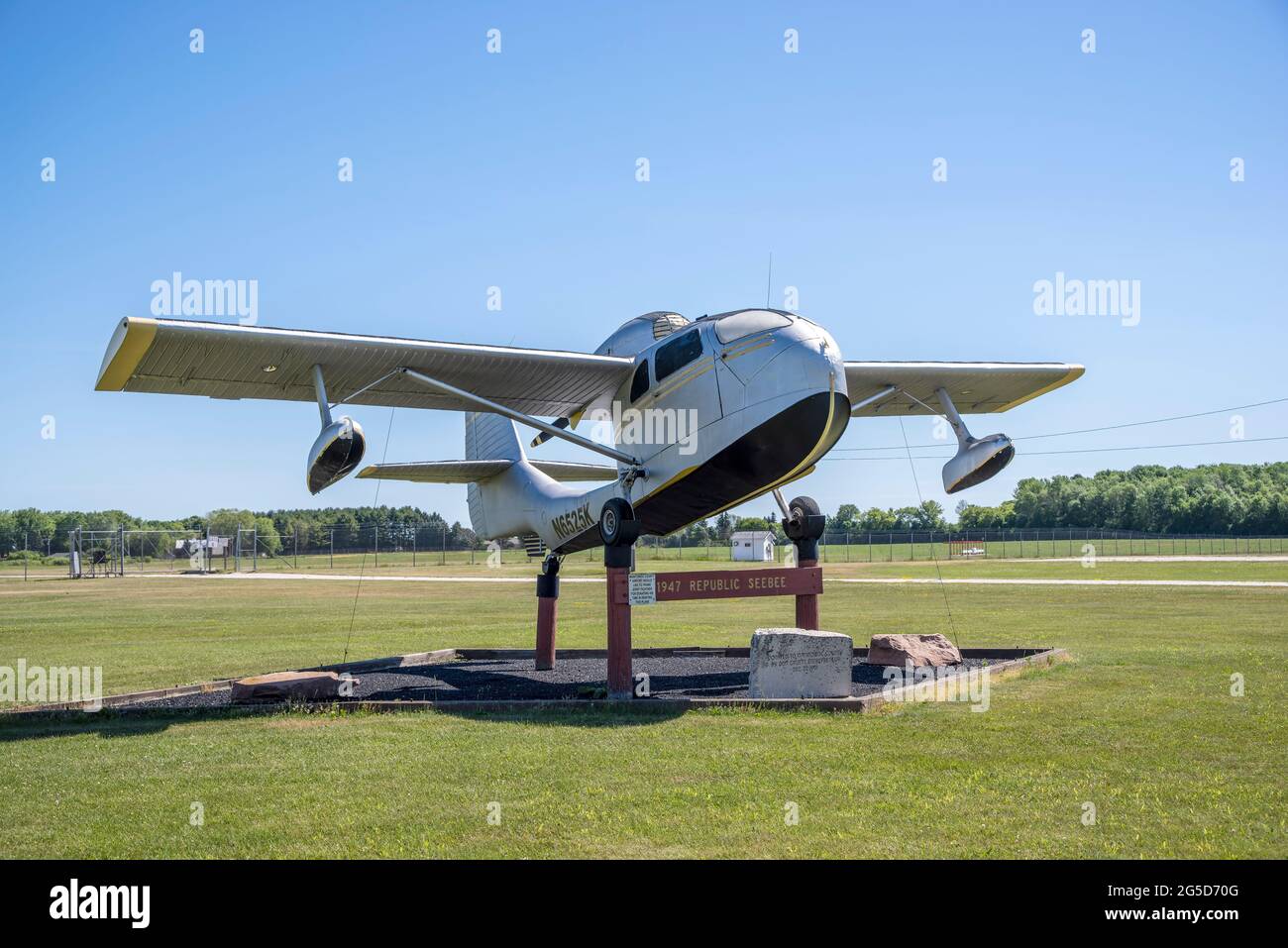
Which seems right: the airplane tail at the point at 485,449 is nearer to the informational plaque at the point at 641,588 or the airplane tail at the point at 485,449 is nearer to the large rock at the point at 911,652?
the informational plaque at the point at 641,588

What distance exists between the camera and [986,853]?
21.2ft

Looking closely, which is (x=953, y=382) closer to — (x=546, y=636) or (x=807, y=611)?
(x=807, y=611)

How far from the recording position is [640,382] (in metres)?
15.2

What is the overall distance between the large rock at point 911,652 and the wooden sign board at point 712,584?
157 centimetres

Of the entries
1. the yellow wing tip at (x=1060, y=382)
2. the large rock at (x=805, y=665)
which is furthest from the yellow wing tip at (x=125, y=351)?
the yellow wing tip at (x=1060, y=382)

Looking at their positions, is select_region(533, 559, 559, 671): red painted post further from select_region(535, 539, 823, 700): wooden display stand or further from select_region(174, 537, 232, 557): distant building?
select_region(174, 537, 232, 557): distant building

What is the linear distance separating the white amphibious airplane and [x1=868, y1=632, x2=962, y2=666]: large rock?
2143 mm

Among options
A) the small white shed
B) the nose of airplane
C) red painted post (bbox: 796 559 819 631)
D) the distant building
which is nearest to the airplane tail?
red painted post (bbox: 796 559 819 631)

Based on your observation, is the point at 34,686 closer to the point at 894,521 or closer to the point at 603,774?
the point at 603,774

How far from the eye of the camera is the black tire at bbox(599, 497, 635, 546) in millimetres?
13555

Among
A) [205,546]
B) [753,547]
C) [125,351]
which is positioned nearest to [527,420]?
[125,351]

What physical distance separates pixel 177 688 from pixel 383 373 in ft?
17.3

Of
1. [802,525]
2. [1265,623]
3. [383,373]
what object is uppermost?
[383,373]
